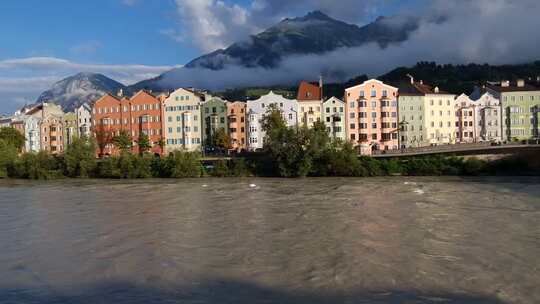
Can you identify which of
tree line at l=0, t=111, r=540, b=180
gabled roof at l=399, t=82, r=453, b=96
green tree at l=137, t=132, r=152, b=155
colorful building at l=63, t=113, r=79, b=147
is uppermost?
gabled roof at l=399, t=82, r=453, b=96

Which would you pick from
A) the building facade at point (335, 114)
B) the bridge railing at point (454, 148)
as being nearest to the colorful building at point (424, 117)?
the building facade at point (335, 114)

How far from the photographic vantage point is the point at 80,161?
68.3m

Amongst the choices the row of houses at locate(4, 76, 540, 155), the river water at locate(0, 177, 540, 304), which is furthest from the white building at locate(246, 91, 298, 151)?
the river water at locate(0, 177, 540, 304)

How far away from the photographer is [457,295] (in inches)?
601

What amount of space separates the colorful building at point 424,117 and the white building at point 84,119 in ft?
183

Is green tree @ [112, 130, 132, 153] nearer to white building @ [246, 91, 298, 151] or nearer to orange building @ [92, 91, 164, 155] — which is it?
orange building @ [92, 91, 164, 155]

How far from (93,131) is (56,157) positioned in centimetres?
2774

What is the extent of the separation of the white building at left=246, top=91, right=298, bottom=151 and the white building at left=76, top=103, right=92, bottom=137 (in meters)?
32.0

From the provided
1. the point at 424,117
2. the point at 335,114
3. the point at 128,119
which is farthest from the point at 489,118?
the point at 128,119

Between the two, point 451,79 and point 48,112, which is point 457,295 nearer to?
point 48,112

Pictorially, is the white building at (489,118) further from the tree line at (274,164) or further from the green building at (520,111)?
the tree line at (274,164)

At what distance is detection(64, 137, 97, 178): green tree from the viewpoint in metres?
68.1

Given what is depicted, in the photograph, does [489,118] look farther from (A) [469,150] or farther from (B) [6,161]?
(B) [6,161]

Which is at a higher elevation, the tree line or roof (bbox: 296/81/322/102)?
roof (bbox: 296/81/322/102)
